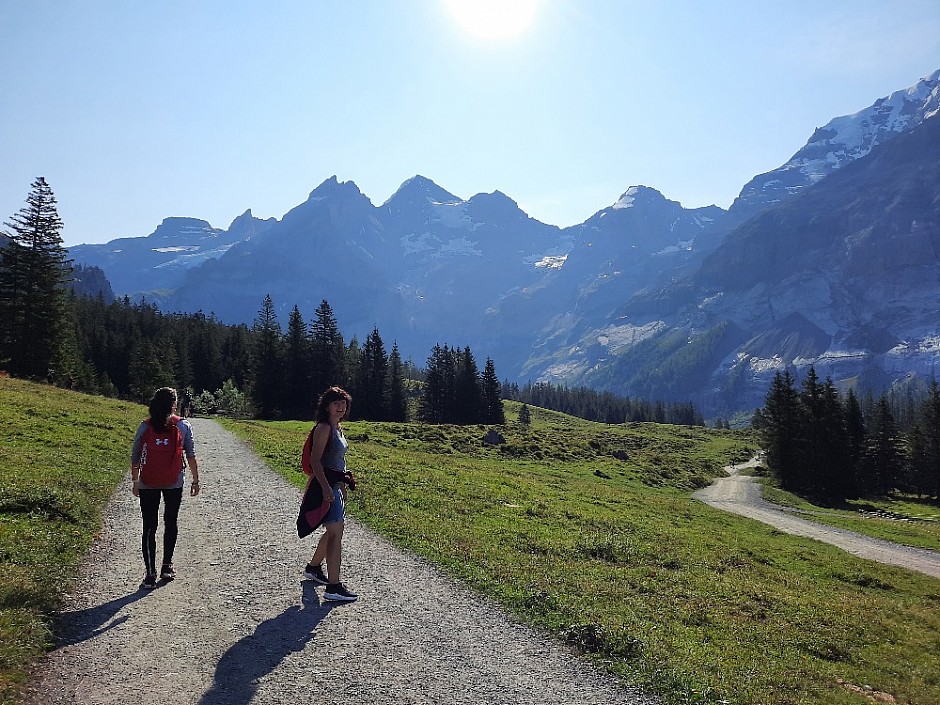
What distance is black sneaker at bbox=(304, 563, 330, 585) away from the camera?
1060 centimetres

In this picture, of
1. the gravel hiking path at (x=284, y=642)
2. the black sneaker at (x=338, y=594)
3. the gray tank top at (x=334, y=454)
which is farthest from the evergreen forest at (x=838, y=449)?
the gray tank top at (x=334, y=454)

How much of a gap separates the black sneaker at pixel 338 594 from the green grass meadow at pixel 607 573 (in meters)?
0.69

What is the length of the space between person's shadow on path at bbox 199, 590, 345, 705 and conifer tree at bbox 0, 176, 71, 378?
5608 centimetres

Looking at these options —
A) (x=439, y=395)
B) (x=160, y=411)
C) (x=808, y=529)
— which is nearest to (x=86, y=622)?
(x=160, y=411)

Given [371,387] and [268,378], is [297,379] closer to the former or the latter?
[268,378]

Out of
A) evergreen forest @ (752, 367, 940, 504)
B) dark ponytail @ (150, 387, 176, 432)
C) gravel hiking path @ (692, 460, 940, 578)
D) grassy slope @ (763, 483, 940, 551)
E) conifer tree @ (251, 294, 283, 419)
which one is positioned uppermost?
conifer tree @ (251, 294, 283, 419)

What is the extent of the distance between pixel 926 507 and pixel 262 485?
78893 mm

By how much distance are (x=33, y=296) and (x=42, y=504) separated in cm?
4936

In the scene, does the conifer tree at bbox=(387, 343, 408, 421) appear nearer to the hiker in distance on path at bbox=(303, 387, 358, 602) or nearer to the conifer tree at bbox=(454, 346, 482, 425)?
the conifer tree at bbox=(454, 346, 482, 425)

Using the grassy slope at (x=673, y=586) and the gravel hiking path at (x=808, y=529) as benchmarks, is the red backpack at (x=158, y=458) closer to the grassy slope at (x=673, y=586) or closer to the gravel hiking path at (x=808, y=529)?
the grassy slope at (x=673, y=586)

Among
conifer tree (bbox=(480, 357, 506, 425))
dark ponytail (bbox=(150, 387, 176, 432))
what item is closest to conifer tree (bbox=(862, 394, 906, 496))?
conifer tree (bbox=(480, 357, 506, 425))

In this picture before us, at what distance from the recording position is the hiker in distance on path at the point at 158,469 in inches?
394

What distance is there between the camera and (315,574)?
10.7 meters

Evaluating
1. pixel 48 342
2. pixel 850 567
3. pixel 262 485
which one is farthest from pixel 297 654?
pixel 48 342
